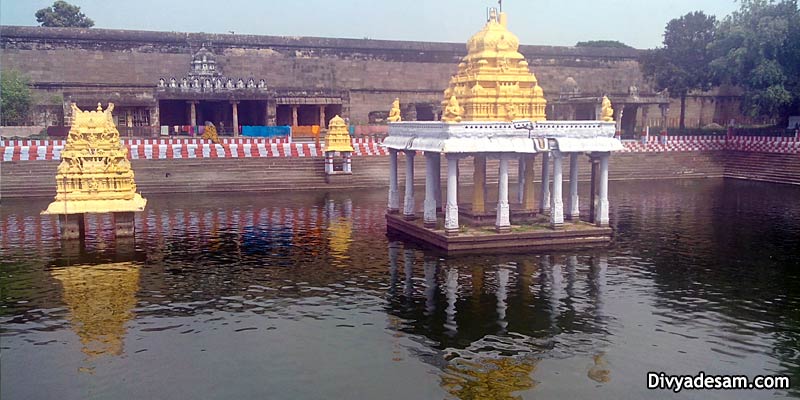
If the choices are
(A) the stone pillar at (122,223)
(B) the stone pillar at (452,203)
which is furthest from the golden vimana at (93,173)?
(B) the stone pillar at (452,203)

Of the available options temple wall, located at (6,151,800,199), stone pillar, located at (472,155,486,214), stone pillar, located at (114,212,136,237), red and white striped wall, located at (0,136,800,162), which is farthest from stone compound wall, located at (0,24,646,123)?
stone pillar, located at (472,155,486,214)

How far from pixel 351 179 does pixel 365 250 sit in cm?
1625

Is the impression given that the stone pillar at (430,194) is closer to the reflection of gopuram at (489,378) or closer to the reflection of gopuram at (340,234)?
the reflection of gopuram at (340,234)

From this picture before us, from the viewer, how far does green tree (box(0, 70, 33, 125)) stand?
4153 centimetres

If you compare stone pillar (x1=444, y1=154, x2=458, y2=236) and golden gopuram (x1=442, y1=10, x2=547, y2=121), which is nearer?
stone pillar (x1=444, y1=154, x2=458, y2=236)

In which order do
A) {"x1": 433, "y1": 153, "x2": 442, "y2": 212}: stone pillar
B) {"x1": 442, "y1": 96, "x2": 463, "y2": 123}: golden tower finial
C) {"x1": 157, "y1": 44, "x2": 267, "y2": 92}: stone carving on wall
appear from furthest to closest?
{"x1": 157, "y1": 44, "x2": 267, "y2": 92}: stone carving on wall
{"x1": 433, "y1": 153, "x2": 442, "y2": 212}: stone pillar
{"x1": 442, "y1": 96, "x2": 463, "y2": 123}: golden tower finial

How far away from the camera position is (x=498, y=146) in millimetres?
20797

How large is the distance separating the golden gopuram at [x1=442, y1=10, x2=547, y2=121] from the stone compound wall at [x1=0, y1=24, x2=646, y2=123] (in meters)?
27.9

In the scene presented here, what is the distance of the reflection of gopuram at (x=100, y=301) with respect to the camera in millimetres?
13320

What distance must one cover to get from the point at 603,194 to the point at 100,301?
14.9 metres

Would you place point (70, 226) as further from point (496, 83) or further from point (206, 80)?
point (206, 80)

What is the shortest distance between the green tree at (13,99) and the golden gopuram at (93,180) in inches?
901

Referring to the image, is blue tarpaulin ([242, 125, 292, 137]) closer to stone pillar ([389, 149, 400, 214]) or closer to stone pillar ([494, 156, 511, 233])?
stone pillar ([389, 149, 400, 214])

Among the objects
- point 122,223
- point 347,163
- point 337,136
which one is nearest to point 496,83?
point 122,223
